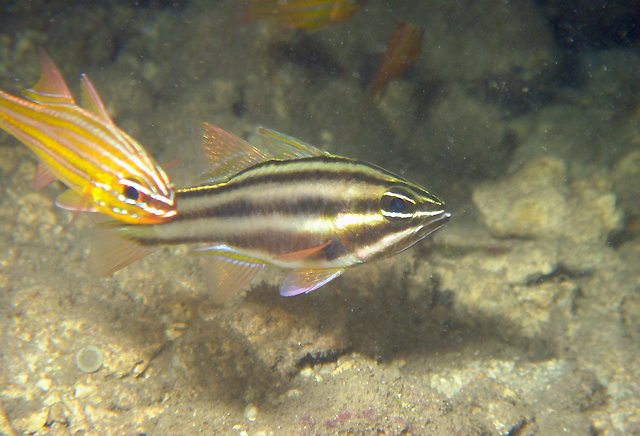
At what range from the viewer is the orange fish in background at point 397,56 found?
12.3 feet

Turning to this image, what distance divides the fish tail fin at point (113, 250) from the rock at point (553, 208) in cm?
357

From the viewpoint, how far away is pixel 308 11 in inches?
129

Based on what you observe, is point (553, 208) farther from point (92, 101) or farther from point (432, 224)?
point (92, 101)

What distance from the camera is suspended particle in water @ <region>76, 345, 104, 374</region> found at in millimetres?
3252

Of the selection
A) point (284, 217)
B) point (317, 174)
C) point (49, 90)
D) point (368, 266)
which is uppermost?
point (49, 90)

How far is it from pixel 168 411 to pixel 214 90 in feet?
12.4

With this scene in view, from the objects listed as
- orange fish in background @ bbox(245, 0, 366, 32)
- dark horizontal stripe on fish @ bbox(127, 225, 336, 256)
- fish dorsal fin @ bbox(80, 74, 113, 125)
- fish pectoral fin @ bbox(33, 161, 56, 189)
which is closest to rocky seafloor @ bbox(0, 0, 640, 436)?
orange fish in background @ bbox(245, 0, 366, 32)

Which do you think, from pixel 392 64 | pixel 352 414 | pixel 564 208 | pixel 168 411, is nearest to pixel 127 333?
pixel 168 411

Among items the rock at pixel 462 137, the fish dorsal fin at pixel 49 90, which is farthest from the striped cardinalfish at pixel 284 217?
the rock at pixel 462 137

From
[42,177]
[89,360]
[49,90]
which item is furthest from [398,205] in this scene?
[89,360]

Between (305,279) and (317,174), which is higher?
(317,174)

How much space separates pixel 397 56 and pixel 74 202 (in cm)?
358

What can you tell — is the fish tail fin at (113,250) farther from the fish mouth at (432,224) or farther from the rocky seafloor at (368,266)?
the fish mouth at (432,224)

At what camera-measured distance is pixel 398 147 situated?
4.16 meters
